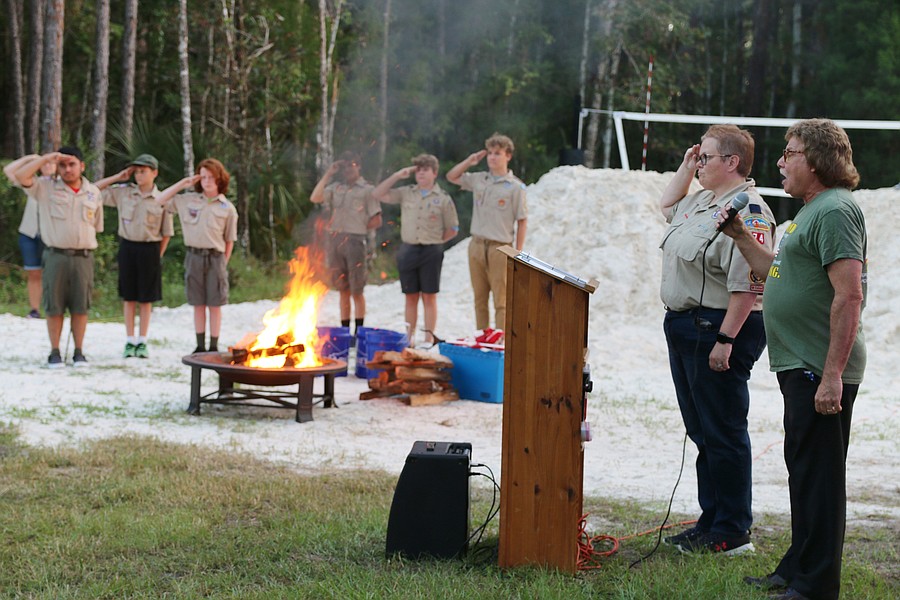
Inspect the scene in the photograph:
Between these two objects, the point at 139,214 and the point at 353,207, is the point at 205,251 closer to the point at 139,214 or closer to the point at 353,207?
the point at 139,214

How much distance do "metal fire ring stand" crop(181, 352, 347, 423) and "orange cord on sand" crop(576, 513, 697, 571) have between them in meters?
3.19

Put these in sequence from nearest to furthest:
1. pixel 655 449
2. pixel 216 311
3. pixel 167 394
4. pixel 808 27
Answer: pixel 655 449
pixel 167 394
pixel 216 311
pixel 808 27

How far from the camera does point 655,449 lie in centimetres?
695

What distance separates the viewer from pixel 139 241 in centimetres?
1008

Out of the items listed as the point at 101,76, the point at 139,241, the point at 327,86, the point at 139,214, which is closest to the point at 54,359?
the point at 139,241

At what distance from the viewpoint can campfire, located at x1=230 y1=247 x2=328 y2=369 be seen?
7730 millimetres

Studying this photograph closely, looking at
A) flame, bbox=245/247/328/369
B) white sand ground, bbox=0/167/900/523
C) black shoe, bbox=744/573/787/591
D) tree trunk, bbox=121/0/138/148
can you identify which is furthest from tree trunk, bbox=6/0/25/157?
black shoe, bbox=744/573/787/591

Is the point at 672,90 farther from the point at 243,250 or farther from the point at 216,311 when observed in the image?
the point at 216,311

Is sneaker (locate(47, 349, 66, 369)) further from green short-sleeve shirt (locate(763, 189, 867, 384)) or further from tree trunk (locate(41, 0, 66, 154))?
green short-sleeve shirt (locate(763, 189, 867, 384))

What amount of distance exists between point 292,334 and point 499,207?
2.91 meters

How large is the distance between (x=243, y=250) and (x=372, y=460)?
1239cm

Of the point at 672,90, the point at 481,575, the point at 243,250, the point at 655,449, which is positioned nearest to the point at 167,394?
the point at 655,449

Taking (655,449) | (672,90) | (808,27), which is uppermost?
(808,27)

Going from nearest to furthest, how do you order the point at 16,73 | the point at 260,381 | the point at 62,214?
the point at 260,381, the point at 62,214, the point at 16,73
